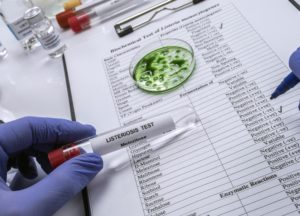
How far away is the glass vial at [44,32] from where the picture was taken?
0.78 metres

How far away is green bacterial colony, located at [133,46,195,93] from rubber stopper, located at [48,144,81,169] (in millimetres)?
167

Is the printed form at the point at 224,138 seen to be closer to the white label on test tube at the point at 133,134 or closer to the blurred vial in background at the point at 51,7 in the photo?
the white label on test tube at the point at 133,134

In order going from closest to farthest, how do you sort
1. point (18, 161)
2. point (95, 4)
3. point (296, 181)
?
point (296, 181)
point (18, 161)
point (95, 4)

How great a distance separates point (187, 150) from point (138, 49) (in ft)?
0.90

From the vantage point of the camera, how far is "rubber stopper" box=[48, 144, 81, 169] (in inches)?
21.4

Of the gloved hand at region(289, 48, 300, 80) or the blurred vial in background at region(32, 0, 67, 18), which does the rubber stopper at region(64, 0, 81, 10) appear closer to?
the blurred vial in background at region(32, 0, 67, 18)

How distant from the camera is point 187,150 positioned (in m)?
0.53

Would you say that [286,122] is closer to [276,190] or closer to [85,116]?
[276,190]

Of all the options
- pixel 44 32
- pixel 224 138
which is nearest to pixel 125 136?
pixel 224 138

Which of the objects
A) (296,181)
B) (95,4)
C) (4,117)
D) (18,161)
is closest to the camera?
(296,181)

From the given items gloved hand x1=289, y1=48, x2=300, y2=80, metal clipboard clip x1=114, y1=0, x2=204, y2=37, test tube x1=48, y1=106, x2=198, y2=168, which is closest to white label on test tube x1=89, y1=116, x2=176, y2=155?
test tube x1=48, y1=106, x2=198, y2=168

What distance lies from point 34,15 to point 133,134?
0.41m

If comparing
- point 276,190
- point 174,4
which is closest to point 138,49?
point 174,4

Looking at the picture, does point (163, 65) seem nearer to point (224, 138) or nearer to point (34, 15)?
point (224, 138)
